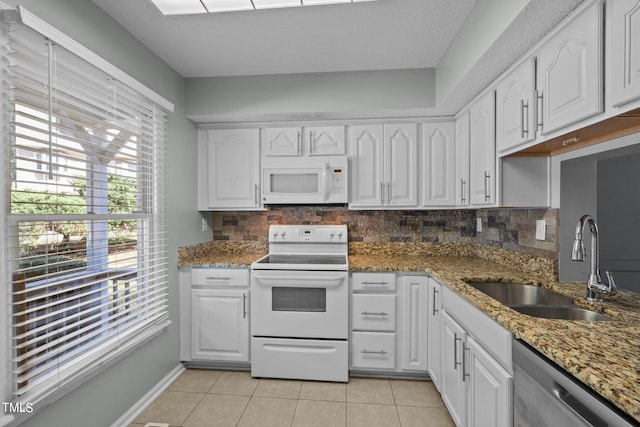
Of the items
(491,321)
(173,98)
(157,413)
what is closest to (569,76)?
(491,321)

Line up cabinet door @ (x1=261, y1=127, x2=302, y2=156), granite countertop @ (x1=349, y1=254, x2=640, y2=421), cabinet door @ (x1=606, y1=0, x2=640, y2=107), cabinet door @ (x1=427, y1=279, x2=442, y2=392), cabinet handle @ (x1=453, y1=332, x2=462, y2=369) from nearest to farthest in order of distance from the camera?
granite countertop @ (x1=349, y1=254, x2=640, y2=421) → cabinet door @ (x1=606, y1=0, x2=640, y2=107) → cabinet handle @ (x1=453, y1=332, x2=462, y2=369) → cabinet door @ (x1=427, y1=279, x2=442, y2=392) → cabinet door @ (x1=261, y1=127, x2=302, y2=156)

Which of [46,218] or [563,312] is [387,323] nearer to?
[563,312]

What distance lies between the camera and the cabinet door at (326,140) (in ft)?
8.84

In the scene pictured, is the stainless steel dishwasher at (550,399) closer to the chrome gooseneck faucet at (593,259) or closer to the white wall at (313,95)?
the chrome gooseneck faucet at (593,259)

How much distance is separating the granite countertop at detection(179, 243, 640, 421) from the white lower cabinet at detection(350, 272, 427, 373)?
4.8 inches

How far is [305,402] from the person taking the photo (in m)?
2.09

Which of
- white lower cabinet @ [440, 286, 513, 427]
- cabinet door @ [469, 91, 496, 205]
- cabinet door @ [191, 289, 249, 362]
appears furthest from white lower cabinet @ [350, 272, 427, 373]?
cabinet door @ [191, 289, 249, 362]

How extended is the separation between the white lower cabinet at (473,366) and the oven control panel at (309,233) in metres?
1.11

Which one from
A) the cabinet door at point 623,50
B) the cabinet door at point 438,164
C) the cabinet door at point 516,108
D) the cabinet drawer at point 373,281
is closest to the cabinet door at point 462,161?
the cabinet door at point 438,164

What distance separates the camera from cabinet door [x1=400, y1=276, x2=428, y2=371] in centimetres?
232

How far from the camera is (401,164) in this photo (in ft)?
8.73

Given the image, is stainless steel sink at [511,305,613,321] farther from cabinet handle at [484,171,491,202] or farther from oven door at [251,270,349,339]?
oven door at [251,270,349,339]

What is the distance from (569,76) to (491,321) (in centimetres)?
107

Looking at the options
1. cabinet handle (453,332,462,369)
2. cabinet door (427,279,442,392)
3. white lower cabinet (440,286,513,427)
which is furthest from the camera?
cabinet door (427,279,442,392)
